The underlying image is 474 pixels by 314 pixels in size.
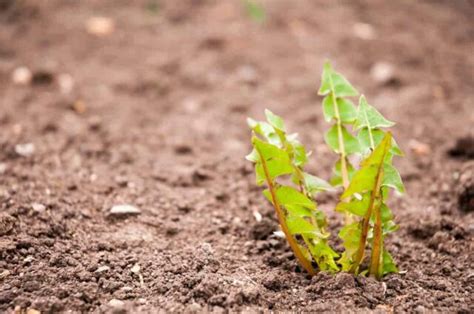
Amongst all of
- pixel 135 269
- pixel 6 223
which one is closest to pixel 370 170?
pixel 135 269

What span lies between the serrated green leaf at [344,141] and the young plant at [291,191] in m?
0.17

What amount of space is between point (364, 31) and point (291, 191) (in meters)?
2.22

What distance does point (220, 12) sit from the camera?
3.62 meters

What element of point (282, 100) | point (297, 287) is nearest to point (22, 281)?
point (297, 287)

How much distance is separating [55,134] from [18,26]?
1.13m

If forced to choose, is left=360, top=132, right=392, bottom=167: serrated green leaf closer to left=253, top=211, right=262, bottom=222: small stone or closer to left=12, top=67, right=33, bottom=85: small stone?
left=253, top=211, right=262, bottom=222: small stone

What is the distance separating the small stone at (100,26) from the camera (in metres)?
3.38

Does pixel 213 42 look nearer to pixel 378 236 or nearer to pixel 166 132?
pixel 166 132

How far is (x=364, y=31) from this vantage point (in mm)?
3506

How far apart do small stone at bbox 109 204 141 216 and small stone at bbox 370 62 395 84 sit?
1712 mm

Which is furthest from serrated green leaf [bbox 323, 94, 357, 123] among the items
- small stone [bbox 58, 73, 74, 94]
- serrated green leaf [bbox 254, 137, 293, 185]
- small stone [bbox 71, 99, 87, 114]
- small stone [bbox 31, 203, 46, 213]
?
small stone [bbox 58, 73, 74, 94]

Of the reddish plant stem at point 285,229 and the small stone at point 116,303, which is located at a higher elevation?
the reddish plant stem at point 285,229

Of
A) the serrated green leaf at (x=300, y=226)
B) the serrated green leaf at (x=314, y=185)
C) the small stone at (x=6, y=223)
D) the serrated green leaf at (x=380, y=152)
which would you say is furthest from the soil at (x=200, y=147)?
the serrated green leaf at (x=380, y=152)

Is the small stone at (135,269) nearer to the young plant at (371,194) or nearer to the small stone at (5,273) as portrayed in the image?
the small stone at (5,273)
